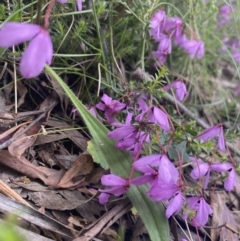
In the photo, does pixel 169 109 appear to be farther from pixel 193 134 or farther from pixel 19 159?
pixel 19 159

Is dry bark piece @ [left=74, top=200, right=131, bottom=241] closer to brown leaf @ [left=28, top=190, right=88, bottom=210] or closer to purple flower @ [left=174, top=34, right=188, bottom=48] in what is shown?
brown leaf @ [left=28, top=190, right=88, bottom=210]

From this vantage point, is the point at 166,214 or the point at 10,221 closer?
the point at 10,221

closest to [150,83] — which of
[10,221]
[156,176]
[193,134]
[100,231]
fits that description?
[193,134]

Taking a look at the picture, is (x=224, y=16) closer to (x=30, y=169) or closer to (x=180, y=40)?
(x=180, y=40)

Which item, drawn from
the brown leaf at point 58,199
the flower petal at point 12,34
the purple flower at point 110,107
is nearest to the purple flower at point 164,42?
the purple flower at point 110,107

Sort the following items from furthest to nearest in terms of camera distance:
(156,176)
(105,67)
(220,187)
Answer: (220,187), (105,67), (156,176)

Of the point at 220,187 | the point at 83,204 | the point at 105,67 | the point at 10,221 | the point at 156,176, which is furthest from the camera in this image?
the point at 220,187

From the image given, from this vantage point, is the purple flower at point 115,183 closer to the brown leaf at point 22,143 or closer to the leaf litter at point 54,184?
the leaf litter at point 54,184
